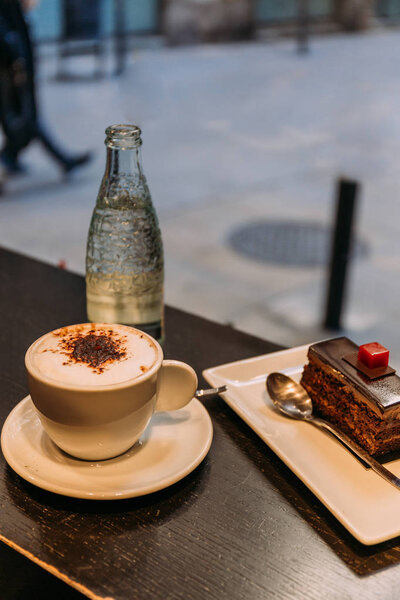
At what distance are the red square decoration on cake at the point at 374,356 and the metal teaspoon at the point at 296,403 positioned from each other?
0.29 ft

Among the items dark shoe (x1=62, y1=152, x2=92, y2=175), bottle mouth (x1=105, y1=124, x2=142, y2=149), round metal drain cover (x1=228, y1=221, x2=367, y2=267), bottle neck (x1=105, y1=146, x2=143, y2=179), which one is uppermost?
bottle mouth (x1=105, y1=124, x2=142, y2=149)

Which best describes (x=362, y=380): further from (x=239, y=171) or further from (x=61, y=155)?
(x=239, y=171)

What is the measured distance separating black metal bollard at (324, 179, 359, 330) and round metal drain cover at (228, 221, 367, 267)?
0.49 meters

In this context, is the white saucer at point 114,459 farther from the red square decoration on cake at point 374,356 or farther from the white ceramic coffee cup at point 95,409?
the red square decoration on cake at point 374,356

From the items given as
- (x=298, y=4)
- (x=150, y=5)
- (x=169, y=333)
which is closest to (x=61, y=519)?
(x=169, y=333)

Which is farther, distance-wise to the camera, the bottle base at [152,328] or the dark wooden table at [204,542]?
the bottle base at [152,328]

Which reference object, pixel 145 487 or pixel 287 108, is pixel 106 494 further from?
pixel 287 108

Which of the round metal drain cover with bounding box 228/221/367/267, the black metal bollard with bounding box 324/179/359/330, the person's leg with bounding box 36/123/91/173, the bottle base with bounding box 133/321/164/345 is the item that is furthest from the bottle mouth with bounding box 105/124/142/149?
the person's leg with bounding box 36/123/91/173

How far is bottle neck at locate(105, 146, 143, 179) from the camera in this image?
3.21ft

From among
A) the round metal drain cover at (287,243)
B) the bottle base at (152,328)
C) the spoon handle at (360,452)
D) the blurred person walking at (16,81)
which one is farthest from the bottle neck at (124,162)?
the blurred person walking at (16,81)

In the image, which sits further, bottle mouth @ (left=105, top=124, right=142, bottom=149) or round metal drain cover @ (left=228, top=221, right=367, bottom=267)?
round metal drain cover @ (left=228, top=221, right=367, bottom=267)

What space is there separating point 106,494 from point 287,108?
568cm

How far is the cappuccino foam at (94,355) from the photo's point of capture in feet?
2.38

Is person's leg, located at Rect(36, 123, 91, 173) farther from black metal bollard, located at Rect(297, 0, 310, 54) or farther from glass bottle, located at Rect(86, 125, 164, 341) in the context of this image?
black metal bollard, located at Rect(297, 0, 310, 54)
